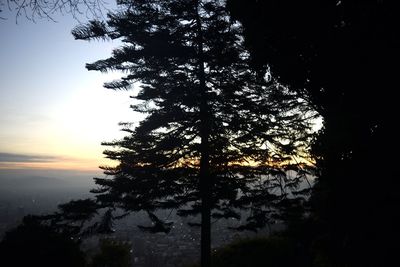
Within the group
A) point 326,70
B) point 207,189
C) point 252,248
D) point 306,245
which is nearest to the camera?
point 326,70

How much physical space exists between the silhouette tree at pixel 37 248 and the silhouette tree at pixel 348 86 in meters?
7.73

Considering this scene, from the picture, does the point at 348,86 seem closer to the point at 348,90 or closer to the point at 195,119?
the point at 348,90

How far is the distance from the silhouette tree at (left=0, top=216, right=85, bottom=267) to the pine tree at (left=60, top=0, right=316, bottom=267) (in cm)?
182

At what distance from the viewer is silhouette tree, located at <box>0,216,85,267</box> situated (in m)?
8.62

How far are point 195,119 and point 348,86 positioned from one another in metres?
5.89

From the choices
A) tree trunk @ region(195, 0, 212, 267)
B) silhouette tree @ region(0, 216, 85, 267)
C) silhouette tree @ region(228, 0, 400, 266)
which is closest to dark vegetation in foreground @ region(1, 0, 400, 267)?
silhouette tree @ region(228, 0, 400, 266)

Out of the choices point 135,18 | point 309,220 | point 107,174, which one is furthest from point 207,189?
point 135,18

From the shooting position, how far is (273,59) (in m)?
7.31

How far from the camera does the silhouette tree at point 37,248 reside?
8.62 m

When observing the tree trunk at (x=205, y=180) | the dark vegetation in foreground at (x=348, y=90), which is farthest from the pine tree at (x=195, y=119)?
the dark vegetation in foreground at (x=348, y=90)

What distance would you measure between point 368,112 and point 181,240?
167 ft

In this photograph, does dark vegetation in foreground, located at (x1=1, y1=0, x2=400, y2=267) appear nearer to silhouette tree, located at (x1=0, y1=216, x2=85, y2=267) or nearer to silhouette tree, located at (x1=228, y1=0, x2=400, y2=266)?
silhouette tree, located at (x1=228, y1=0, x2=400, y2=266)

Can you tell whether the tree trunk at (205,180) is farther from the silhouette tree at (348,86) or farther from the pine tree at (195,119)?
the silhouette tree at (348,86)

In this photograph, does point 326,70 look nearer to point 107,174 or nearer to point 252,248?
point 107,174
